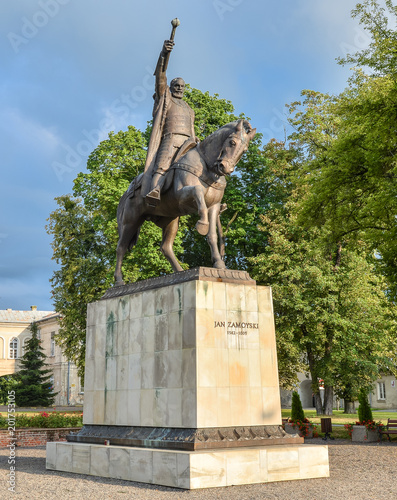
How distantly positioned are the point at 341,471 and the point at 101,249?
27.1m

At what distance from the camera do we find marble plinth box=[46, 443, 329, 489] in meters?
8.77

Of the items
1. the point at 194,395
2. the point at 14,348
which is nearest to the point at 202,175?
the point at 194,395

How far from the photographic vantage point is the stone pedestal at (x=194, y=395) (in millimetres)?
9273

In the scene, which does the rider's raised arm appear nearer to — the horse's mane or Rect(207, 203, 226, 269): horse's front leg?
the horse's mane

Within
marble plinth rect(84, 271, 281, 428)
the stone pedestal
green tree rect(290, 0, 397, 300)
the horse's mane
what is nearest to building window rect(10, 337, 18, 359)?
green tree rect(290, 0, 397, 300)

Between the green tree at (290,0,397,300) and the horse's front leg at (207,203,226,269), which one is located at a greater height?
the green tree at (290,0,397,300)

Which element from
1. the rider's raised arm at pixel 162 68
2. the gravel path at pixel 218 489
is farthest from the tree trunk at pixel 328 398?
the rider's raised arm at pixel 162 68

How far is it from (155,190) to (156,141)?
1.28 metres

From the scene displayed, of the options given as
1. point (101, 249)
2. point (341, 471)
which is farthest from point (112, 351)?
point (101, 249)

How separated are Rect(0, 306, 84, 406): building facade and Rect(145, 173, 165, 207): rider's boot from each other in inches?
2394

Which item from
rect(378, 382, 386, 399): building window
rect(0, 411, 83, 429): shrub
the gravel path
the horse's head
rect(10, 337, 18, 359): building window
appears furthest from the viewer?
rect(10, 337, 18, 359): building window

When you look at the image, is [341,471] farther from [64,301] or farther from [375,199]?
[64,301]

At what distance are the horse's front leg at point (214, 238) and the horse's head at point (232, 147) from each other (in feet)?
2.69

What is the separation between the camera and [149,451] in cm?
952
